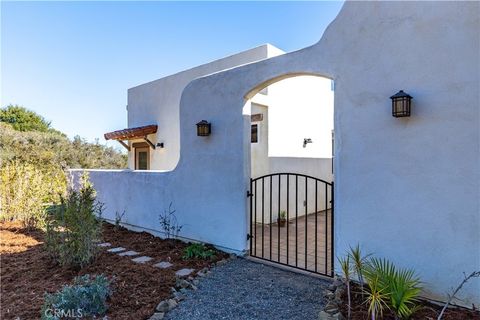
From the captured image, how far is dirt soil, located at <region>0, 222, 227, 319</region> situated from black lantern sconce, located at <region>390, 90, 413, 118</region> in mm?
4099

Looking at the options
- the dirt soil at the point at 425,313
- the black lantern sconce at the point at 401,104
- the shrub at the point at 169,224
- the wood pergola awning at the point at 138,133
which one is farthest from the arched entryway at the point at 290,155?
the wood pergola awning at the point at 138,133

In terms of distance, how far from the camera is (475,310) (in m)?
3.49

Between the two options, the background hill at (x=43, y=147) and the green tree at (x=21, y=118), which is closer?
the background hill at (x=43, y=147)

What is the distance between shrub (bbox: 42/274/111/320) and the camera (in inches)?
136

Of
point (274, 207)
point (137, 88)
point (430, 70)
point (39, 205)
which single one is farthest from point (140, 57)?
point (430, 70)

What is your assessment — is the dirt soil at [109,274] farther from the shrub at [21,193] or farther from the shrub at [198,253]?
the shrub at [21,193]

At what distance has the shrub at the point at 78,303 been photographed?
11.4ft

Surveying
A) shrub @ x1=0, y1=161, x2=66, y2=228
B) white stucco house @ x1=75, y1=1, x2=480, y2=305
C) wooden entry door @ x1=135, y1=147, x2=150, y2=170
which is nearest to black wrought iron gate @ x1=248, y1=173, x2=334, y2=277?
white stucco house @ x1=75, y1=1, x2=480, y2=305

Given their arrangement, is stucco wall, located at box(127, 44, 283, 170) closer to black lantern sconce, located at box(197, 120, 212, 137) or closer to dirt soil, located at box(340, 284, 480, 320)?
black lantern sconce, located at box(197, 120, 212, 137)

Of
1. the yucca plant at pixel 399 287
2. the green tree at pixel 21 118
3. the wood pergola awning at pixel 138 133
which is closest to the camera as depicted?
the yucca plant at pixel 399 287

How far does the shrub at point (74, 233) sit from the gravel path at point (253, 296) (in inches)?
90.4

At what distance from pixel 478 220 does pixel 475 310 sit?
3.63 ft

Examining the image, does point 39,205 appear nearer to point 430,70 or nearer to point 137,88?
point 137,88

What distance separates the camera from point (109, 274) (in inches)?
194
